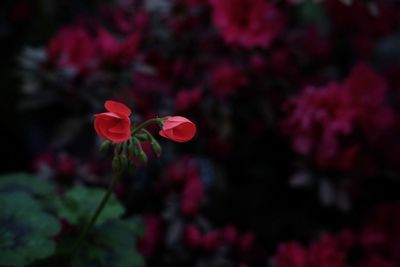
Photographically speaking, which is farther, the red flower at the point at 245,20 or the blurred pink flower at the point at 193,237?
the red flower at the point at 245,20

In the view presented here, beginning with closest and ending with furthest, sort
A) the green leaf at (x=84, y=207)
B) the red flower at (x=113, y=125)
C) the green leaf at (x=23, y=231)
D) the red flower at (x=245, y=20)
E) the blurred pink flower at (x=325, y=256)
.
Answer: the red flower at (x=113, y=125) → the green leaf at (x=23, y=231) → the green leaf at (x=84, y=207) → the blurred pink flower at (x=325, y=256) → the red flower at (x=245, y=20)

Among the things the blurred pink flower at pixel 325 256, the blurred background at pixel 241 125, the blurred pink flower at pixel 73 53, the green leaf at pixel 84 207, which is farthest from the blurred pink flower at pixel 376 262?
the blurred pink flower at pixel 73 53

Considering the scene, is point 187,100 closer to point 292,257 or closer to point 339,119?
point 339,119

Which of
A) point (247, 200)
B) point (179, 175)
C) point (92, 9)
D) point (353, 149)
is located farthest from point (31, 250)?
point (92, 9)

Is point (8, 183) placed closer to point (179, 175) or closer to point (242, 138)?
point (179, 175)

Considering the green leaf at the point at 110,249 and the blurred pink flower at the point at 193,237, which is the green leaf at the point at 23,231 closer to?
the green leaf at the point at 110,249

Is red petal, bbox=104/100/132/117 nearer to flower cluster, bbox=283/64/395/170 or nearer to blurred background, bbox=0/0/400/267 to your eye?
blurred background, bbox=0/0/400/267

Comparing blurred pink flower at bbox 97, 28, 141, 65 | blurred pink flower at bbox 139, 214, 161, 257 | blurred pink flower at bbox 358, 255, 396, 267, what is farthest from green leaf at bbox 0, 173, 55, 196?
blurred pink flower at bbox 358, 255, 396, 267
